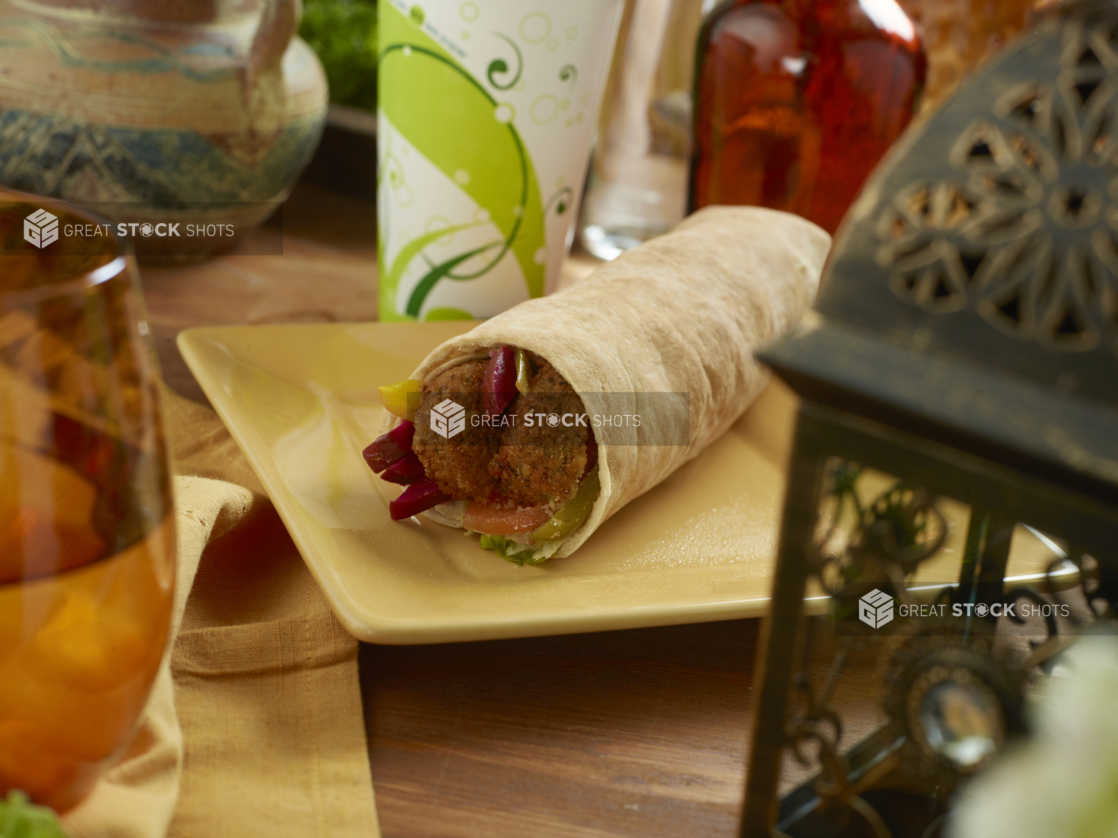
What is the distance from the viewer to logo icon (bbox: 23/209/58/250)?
0.62 m

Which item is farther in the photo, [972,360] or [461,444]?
[461,444]

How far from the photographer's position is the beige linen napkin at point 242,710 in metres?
0.65

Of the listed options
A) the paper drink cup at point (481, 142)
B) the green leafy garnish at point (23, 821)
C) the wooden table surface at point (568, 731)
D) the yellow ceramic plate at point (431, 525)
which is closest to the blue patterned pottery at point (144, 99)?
the paper drink cup at point (481, 142)

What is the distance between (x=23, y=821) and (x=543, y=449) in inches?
24.2

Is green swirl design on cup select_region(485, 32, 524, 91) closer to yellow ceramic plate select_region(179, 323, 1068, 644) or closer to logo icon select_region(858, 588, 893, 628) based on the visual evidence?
yellow ceramic plate select_region(179, 323, 1068, 644)

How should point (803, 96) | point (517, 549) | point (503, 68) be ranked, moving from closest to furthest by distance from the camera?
point (517, 549)
point (503, 68)
point (803, 96)

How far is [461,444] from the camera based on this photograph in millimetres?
1062

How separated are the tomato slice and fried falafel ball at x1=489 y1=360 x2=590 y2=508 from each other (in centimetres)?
2

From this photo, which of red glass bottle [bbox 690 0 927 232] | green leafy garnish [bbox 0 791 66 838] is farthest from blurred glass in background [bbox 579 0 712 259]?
green leafy garnish [bbox 0 791 66 838]

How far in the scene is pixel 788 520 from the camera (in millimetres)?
536

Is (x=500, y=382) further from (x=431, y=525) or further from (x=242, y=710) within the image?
(x=242, y=710)

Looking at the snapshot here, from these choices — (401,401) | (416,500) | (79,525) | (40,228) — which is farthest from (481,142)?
(79,525)

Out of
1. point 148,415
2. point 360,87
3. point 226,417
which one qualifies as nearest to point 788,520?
point 148,415

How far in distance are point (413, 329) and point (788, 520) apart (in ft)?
3.11
